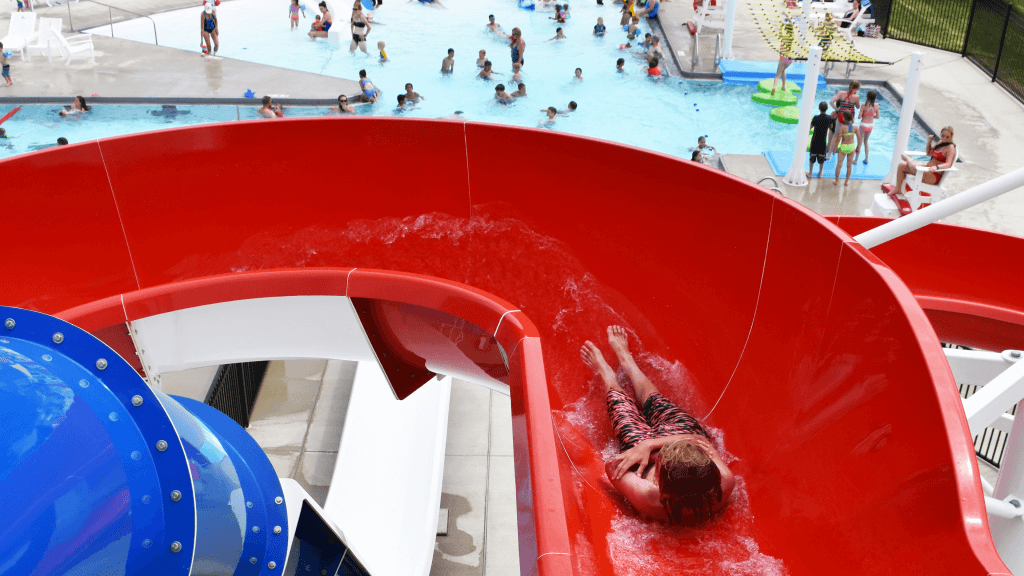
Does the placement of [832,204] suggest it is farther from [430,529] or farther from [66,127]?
[66,127]

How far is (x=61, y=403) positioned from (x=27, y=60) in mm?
17431

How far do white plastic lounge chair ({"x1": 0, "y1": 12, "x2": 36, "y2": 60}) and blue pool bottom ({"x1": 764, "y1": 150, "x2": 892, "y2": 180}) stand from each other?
14.9 m

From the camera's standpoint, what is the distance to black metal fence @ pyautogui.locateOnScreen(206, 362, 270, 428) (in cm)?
682

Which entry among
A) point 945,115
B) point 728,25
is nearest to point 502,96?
point 728,25

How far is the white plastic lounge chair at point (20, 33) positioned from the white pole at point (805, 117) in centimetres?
1515

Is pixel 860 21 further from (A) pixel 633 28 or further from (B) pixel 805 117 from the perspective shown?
(B) pixel 805 117

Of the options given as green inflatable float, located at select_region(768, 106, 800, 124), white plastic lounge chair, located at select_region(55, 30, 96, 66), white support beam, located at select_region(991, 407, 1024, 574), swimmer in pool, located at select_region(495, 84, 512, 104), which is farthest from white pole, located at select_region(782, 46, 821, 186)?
white plastic lounge chair, located at select_region(55, 30, 96, 66)

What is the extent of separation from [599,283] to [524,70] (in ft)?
47.8

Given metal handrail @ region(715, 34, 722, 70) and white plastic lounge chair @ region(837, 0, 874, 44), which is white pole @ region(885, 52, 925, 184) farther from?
white plastic lounge chair @ region(837, 0, 874, 44)

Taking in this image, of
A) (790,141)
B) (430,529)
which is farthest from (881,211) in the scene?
(430,529)

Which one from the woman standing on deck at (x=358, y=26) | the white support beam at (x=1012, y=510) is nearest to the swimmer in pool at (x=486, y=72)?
the woman standing on deck at (x=358, y=26)

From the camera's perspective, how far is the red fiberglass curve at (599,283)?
2.21 meters

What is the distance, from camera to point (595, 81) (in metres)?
17.1

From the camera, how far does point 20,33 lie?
1603cm
